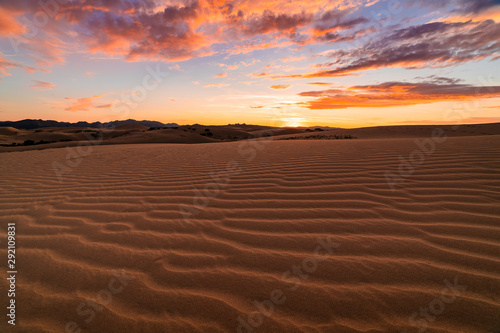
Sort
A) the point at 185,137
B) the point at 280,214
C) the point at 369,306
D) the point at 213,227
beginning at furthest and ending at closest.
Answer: the point at 185,137 → the point at 280,214 → the point at 213,227 → the point at 369,306

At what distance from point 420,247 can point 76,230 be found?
10.4 ft

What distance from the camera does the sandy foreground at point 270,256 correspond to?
4.37 feet

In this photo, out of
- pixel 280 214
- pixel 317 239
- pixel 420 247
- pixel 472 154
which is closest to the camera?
pixel 420 247

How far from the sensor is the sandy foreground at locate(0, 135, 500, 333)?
4.37 ft

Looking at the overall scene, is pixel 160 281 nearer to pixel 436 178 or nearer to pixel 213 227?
pixel 213 227

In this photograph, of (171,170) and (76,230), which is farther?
(171,170)

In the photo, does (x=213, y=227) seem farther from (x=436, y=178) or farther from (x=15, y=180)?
(x=15, y=180)

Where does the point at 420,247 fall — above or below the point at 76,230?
above

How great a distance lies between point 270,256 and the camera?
1833 millimetres

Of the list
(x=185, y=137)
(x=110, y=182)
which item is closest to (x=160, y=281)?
(x=110, y=182)

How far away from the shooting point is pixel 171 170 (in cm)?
507

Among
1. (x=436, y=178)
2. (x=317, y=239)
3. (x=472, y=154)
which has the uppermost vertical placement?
(x=472, y=154)

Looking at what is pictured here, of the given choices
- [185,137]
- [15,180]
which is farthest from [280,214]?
[185,137]

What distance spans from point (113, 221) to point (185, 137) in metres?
17.4
